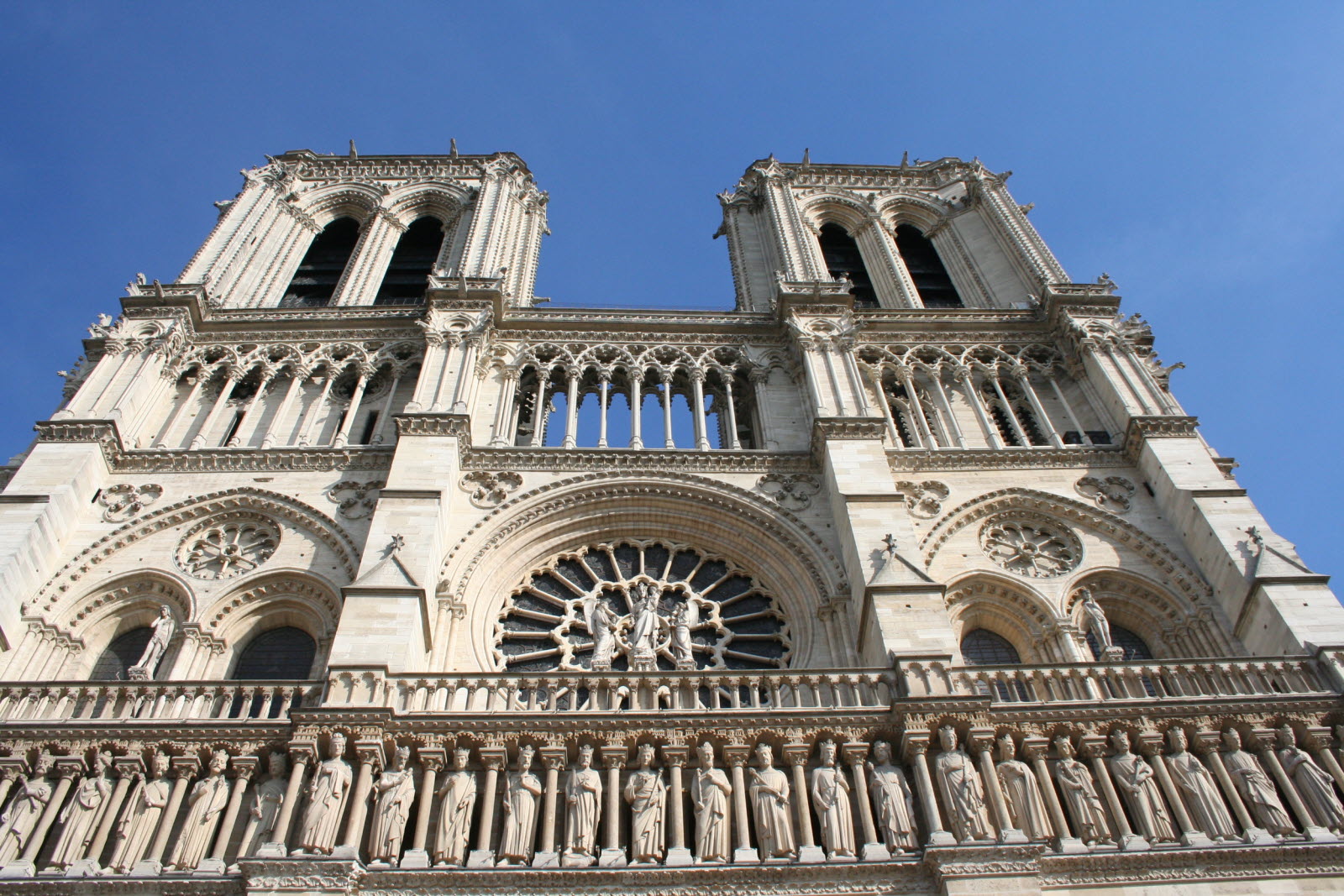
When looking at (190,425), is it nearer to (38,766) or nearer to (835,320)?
(38,766)

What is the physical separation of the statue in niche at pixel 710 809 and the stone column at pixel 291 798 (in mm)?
3700

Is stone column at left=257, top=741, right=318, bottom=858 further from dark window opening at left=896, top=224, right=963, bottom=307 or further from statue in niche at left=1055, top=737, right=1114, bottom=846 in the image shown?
dark window opening at left=896, top=224, right=963, bottom=307

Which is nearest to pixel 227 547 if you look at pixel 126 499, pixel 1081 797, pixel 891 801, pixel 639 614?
pixel 126 499

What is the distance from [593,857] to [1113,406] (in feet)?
39.0

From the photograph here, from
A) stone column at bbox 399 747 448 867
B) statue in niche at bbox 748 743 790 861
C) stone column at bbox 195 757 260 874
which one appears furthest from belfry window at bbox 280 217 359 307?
statue in niche at bbox 748 743 790 861

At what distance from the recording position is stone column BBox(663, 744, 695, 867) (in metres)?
10.5

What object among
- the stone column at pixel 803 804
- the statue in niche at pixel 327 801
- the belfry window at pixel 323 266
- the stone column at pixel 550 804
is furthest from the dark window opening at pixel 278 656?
the belfry window at pixel 323 266

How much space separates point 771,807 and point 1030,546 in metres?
7.00

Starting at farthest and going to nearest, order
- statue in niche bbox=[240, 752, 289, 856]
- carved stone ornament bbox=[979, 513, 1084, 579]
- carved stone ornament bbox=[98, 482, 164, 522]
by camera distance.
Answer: carved stone ornament bbox=[98, 482, 164, 522], carved stone ornament bbox=[979, 513, 1084, 579], statue in niche bbox=[240, 752, 289, 856]

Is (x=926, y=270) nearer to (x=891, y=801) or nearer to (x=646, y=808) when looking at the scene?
(x=891, y=801)

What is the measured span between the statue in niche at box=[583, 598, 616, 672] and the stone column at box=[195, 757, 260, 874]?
3768mm

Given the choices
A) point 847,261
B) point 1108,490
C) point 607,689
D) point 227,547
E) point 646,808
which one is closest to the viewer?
point 646,808

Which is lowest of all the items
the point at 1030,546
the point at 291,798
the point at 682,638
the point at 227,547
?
the point at 291,798

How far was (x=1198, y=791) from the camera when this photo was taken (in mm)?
11172
